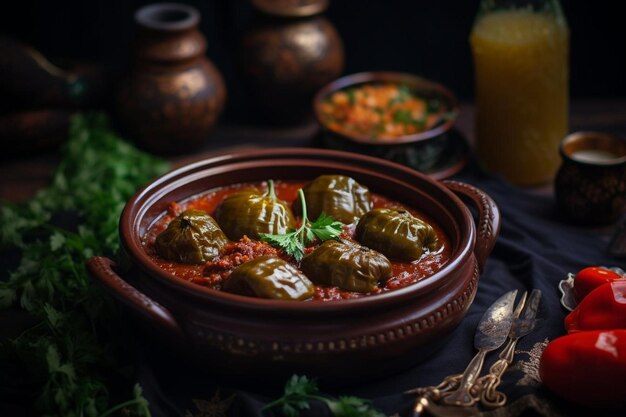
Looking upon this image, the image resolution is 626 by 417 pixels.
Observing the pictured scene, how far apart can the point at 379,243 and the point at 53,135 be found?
300 cm

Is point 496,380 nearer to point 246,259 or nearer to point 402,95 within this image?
point 246,259

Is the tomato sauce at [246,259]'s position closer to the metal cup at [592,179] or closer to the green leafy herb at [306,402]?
the green leafy herb at [306,402]

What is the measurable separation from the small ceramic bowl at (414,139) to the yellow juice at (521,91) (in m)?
0.21

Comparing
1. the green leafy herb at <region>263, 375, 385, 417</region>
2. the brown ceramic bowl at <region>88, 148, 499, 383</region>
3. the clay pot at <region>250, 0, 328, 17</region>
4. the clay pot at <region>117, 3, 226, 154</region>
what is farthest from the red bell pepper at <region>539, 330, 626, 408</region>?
the clay pot at <region>250, 0, 328, 17</region>

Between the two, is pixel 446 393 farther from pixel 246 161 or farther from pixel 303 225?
pixel 246 161

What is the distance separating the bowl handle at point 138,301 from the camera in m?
2.83

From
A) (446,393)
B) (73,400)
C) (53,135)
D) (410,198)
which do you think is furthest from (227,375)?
(53,135)

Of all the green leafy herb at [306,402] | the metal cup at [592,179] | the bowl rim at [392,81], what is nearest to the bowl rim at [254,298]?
the green leafy herb at [306,402]

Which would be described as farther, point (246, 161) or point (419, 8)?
point (419, 8)

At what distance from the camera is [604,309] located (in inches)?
122

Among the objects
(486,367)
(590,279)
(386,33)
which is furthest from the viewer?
(386,33)

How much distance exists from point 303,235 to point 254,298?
59cm

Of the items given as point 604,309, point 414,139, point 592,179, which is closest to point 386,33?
point 414,139

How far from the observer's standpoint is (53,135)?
5371mm
